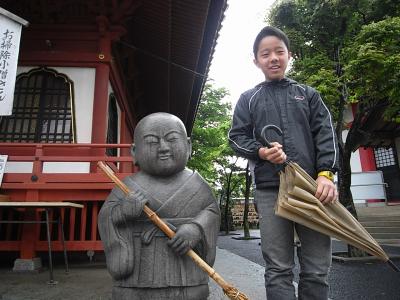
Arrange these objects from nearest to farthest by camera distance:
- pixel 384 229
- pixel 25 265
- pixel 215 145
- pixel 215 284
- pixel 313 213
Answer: pixel 313 213, pixel 215 284, pixel 25 265, pixel 384 229, pixel 215 145

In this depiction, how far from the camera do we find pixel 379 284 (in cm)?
466

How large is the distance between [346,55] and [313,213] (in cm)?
559

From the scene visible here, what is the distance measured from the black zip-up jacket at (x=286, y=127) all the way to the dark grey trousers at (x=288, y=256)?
8.2 inches

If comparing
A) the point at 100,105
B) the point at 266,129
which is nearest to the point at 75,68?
the point at 100,105

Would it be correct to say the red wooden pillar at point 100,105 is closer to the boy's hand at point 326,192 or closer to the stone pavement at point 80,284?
the stone pavement at point 80,284

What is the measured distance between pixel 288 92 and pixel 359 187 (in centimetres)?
1600

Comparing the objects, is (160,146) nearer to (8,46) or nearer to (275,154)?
(275,154)

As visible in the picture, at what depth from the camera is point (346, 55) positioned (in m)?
6.63

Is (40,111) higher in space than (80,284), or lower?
higher

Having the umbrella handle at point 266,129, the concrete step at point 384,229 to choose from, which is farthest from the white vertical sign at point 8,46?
the concrete step at point 384,229

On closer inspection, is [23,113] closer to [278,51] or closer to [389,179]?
[278,51]

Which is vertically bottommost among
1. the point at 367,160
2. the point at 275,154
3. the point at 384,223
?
the point at 384,223

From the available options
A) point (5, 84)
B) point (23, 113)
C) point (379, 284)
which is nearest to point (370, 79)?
point (379, 284)

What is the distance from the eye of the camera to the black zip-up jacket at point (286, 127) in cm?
211
